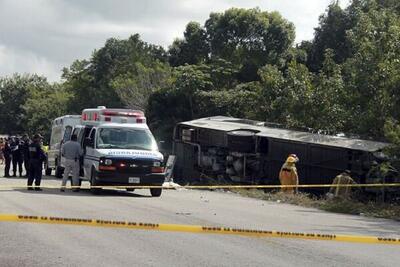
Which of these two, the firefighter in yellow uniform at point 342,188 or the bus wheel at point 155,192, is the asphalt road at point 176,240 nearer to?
the bus wheel at point 155,192

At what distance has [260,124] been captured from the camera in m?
27.4

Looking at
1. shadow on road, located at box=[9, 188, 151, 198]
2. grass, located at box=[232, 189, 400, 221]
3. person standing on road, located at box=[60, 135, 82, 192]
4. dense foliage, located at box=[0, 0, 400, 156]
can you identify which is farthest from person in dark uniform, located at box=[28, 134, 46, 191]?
dense foliage, located at box=[0, 0, 400, 156]

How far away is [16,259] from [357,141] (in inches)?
614

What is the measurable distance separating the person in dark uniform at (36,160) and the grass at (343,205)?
679 cm

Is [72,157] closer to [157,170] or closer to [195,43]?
[157,170]

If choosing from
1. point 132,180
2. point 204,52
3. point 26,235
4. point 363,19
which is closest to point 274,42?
point 204,52

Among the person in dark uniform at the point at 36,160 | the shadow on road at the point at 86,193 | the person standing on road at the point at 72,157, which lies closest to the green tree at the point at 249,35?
the shadow on road at the point at 86,193

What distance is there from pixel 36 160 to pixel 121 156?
2.79 metres

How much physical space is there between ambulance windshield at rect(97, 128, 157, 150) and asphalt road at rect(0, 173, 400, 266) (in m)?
3.02

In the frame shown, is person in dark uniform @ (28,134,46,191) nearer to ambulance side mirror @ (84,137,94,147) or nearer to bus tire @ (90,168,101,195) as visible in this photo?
ambulance side mirror @ (84,137,94,147)

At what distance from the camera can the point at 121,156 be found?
1820cm

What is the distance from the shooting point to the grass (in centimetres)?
1659

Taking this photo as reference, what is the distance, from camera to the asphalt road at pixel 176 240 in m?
8.71

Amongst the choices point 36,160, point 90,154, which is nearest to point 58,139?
point 36,160
